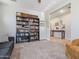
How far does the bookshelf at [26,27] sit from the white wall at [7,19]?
81cm

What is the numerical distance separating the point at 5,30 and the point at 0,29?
0.34 meters

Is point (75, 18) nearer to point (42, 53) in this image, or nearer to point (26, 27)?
point (42, 53)

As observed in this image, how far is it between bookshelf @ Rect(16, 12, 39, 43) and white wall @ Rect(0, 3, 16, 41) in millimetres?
806

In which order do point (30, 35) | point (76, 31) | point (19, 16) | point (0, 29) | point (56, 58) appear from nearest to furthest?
point (56, 58)
point (76, 31)
point (0, 29)
point (19, 16)
point (30, 35)

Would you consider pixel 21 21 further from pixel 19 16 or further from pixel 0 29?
pixel 0 29

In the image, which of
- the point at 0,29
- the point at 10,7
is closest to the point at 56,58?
the point at 0,29

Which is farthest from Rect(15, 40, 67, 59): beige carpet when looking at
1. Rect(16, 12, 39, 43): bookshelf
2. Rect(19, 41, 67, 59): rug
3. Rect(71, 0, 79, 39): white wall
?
Rect(16, 12, 39, 43): bookshelf

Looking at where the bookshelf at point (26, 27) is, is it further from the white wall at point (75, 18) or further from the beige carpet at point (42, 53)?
the white wall at point (75, 18)

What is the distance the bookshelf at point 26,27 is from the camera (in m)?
8.08

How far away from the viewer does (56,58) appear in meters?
3.87

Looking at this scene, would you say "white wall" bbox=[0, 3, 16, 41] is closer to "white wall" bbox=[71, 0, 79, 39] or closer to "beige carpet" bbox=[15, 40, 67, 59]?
"beige carpet" bbox=[15, 40, 67, 59]

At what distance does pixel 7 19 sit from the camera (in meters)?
6.91

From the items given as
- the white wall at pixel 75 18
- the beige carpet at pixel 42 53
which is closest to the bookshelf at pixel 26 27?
the beige carpet at pixel 42 53

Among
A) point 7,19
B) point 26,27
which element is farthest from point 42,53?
point 26,27
